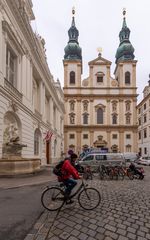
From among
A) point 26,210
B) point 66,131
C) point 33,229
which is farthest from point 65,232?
point 66,131

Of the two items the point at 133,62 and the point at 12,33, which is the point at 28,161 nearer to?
the point at 12,33

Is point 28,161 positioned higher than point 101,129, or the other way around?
point 101,129

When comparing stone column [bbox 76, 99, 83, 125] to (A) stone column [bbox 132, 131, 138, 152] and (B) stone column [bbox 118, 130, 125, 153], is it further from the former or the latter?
(A) stone column [bbox 132, 131, 138, 152]

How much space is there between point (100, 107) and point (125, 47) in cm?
2004

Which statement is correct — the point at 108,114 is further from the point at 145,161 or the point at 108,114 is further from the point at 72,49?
the point at 145,161

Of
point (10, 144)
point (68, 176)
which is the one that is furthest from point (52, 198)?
point (10, 144)

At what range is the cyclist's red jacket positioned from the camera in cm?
646

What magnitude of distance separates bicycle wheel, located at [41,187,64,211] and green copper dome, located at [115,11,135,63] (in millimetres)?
63788

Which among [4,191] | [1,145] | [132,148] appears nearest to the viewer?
[4,191]

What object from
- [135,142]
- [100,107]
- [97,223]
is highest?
[100,107]

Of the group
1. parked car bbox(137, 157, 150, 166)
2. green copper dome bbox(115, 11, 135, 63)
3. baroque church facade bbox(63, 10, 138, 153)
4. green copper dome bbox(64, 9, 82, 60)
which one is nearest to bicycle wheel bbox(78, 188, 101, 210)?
parked car bbox(137, 157, 150, 166)

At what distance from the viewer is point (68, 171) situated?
6.50 meters

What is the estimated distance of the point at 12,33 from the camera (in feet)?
54.2

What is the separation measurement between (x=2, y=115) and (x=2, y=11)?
22.5ft
